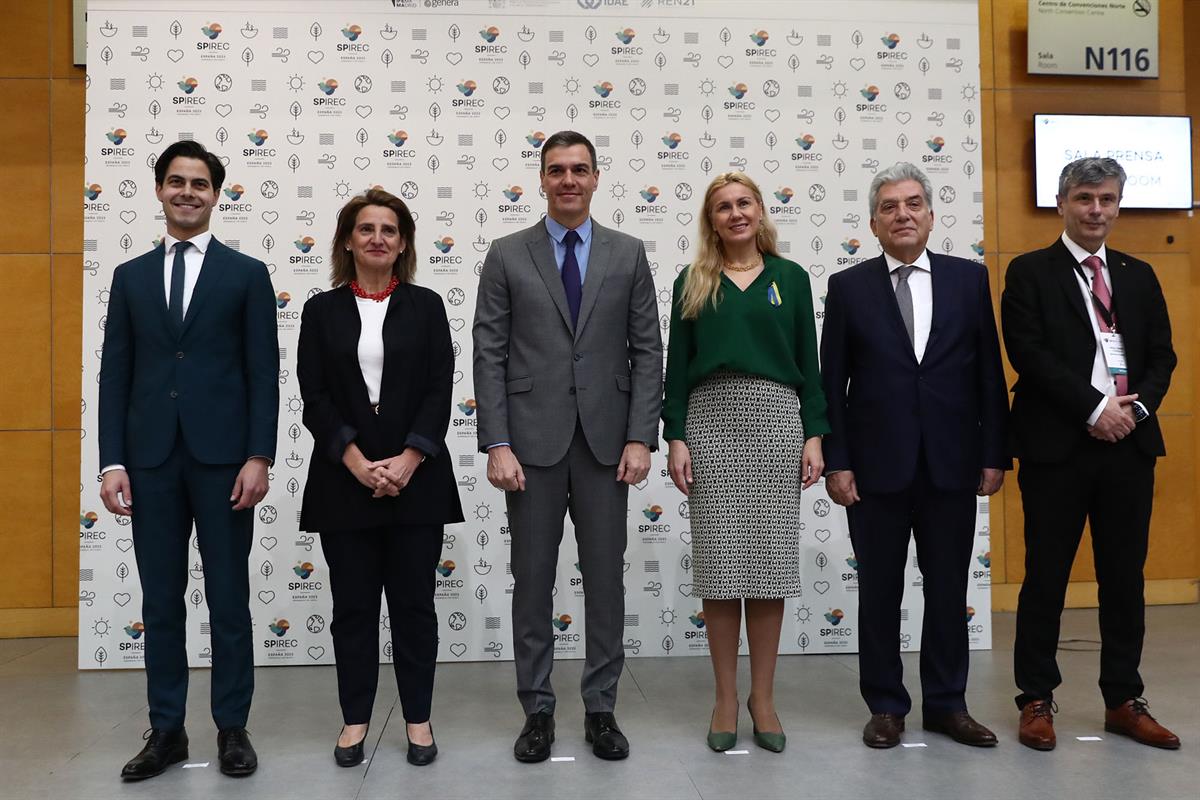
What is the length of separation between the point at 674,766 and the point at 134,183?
3289mm

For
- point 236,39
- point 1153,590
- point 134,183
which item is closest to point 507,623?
point 134,183

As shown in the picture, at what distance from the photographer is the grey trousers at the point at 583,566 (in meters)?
2.87

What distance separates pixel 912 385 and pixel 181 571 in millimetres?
2235

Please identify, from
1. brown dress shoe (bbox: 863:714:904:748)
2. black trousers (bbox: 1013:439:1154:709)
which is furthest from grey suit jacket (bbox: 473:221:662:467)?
black trousers (bbox: 1013:439:1154:709)

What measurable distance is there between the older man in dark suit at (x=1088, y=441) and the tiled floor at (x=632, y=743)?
0.79 feet

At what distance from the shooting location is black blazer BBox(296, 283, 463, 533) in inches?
106

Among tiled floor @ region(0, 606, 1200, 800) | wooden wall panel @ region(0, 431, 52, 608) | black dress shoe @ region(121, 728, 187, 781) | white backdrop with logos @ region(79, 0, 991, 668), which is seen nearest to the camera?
tiled floor @ region(0, 606, 1200, 800)

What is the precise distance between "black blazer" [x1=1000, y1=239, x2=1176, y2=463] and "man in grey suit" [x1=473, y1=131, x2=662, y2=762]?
1.12 metres

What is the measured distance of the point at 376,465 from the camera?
266 cm

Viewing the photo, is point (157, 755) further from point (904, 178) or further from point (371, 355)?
point (904, 178)

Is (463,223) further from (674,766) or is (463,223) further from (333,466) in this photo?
(674,766)

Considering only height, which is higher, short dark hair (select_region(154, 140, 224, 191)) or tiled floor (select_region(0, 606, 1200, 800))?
short dark hair (select_region(154, 140, 224, 191))

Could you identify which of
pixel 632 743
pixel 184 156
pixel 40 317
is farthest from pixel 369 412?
pixel 40 317

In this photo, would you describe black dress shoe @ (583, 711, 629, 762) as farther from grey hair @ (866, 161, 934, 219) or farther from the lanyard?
the lanyard
